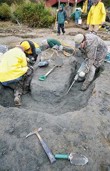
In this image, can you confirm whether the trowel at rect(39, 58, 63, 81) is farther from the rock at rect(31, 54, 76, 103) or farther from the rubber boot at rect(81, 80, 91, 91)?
the rubber boot at rect(81, 80, 91, 91)

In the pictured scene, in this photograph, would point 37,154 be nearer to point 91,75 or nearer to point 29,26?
point 91,75

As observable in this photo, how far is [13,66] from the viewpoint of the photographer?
6.59 metres

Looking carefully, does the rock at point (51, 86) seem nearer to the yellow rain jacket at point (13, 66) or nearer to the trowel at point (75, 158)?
the yellow rain jacket at point (13, 66)

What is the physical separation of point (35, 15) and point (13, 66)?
9467 millimetres

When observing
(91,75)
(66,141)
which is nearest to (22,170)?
(66,141)

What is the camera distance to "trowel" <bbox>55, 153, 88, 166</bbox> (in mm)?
4445

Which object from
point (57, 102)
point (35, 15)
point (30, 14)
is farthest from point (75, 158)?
point (30, 14)

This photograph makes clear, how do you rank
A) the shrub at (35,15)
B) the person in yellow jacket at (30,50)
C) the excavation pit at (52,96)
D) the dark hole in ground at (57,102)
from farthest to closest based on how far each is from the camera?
the shrub at (35,15)
the person in yellow jacket at (30,50)
the excavation pit at (52,96)
the dark hole in ground at (57,102)

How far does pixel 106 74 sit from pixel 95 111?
6.47 feet

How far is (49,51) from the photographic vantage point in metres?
8.05

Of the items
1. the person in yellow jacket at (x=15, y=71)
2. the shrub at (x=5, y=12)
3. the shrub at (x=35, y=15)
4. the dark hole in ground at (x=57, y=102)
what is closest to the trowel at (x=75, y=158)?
the dark hole in ground at (x=57, y=102)

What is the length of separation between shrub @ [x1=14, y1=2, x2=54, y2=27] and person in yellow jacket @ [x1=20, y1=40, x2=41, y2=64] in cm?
737

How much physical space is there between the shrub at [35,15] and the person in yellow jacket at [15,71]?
8577mm

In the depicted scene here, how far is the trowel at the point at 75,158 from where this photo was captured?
445cm
